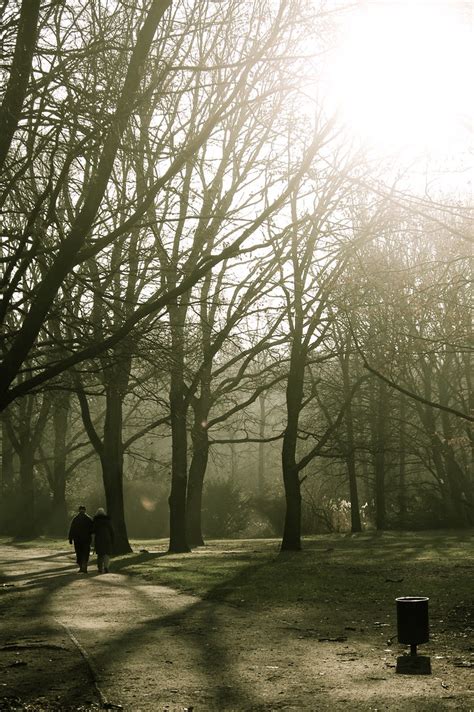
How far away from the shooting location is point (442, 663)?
31.8ft

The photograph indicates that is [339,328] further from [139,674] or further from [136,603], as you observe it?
[139,674]

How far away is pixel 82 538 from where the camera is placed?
23.8 metres

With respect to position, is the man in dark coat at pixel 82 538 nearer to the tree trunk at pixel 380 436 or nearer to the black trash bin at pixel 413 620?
the black trash bin at pixel 413 620

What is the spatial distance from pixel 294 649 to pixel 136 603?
5.26 metres

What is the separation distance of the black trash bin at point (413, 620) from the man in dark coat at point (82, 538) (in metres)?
15.3

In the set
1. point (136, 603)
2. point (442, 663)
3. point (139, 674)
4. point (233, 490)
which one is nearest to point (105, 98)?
point (139, 674)

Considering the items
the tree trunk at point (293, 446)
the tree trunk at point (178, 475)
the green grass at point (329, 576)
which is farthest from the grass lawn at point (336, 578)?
the tree trunk at point (178, 475)

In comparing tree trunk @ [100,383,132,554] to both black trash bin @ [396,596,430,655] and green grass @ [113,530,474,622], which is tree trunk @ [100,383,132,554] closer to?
green grass @ [113,530,474,622]

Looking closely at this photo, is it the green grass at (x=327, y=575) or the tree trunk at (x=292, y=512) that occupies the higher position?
the tree trunk at (x=292, y=512)

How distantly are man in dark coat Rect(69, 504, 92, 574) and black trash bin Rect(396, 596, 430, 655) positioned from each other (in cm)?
1526

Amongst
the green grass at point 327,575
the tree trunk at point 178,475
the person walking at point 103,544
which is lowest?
the green grass at point 327,575

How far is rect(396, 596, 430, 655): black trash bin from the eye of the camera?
9.25 m

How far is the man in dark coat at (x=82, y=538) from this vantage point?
2359cm

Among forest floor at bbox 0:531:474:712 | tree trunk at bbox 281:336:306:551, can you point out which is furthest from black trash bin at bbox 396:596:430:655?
tree trunk at bbox 281:336:306:551
